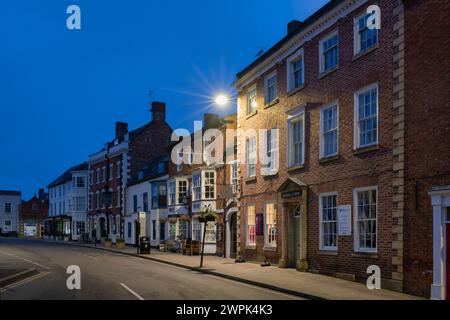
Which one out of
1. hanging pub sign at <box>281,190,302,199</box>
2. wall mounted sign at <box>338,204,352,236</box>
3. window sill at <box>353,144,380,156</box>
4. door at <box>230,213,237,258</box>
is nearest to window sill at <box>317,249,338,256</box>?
wall mounted sign at <box>338,204,352,236</box>

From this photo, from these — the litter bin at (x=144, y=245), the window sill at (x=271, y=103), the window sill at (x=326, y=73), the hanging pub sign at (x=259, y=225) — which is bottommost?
the litter bin at (x=144, y=245)

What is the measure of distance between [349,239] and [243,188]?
34.2 ft

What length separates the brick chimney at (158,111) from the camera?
54503 millimetres

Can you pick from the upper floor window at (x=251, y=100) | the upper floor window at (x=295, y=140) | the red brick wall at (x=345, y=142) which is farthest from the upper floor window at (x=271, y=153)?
the upper floor window at (x=251, y=100)

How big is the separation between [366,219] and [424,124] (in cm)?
415

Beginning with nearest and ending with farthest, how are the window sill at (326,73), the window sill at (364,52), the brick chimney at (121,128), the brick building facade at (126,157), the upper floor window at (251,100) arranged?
1. the window sill at (364,52)
2. the window sill at (326,73)
3. the upper floor window at (251,100)
4. the brick building facade at (126,157)
5. the brick chimney at (121,128)

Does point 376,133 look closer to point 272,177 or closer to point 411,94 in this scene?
point 411,94

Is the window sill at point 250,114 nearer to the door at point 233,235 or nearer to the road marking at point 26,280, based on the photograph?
the door at point 233,235

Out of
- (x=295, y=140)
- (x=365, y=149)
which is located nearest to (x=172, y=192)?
(x=295, y=140)

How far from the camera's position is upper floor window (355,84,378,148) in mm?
17406

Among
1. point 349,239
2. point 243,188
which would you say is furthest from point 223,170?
point 349,239

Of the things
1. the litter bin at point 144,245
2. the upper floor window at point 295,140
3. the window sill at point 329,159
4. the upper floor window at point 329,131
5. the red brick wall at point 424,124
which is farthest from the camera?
the litter bin at point 144,245

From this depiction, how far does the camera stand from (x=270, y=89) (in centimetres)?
2562

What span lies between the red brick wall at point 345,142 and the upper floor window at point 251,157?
6.80ft
